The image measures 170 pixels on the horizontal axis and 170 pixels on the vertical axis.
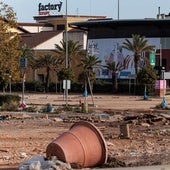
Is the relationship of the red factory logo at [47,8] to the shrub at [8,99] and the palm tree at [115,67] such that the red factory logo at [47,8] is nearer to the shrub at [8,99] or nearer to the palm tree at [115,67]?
the palm tree at [115,67]

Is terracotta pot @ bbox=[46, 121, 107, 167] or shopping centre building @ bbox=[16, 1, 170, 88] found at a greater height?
shopping centre building @ bbox=[16, 1, 170, 88]

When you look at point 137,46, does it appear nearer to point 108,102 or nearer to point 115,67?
point 115,67

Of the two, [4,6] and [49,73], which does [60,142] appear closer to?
[4,6]

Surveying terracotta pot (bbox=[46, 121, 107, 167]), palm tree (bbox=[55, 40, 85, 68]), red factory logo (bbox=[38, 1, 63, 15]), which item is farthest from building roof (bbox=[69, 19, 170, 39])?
terracotta pot (bbox=[46, 121, 107, 167])

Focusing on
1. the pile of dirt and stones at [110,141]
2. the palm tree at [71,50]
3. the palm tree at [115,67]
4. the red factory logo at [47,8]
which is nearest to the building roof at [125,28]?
the palm tree at [115,67]

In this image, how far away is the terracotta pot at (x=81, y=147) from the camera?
11273mm

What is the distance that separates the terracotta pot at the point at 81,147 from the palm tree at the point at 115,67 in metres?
79.5

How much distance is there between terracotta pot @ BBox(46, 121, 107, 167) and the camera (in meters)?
11.3

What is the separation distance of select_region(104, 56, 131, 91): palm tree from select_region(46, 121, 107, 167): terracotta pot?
7950cm

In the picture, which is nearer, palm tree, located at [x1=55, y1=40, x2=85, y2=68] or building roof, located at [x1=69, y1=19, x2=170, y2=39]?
palm tree, located at [x1=55, y1=40, x2=85, y2=68]

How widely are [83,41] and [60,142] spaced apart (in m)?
99.5

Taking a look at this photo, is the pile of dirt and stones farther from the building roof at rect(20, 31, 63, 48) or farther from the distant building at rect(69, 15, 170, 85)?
the building roof at rect(20, 31, 63, 48)

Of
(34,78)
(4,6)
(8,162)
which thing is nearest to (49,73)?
(34,78)

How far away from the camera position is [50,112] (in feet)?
115
